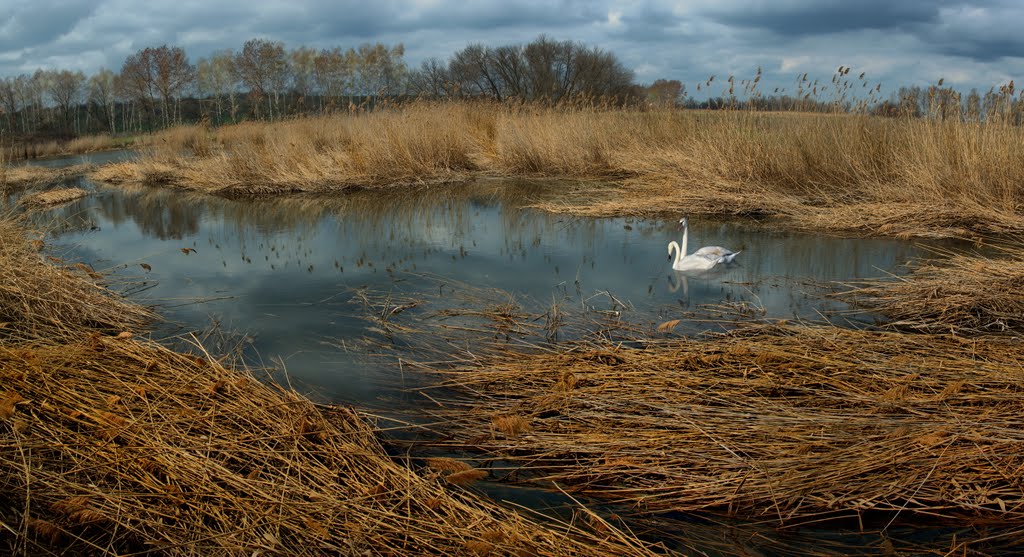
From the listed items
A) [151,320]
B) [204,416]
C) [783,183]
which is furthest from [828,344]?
[783,183]

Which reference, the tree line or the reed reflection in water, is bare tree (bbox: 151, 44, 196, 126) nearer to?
the tree line

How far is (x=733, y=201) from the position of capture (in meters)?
9.63

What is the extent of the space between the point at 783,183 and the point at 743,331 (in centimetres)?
636

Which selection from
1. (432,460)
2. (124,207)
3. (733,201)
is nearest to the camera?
(432,460)

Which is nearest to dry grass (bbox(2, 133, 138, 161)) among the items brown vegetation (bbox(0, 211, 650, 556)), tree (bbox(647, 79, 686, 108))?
tree (bbox(647, 79, 686, 108))

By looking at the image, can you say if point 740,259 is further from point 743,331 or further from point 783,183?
point 783,183

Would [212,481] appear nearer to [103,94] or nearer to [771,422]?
[771,422]

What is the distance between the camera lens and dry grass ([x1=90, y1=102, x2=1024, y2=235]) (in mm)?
8172

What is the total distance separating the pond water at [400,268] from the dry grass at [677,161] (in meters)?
0.92

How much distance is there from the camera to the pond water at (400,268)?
16.9 ft

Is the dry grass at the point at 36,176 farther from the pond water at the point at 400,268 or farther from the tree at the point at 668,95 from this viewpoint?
the tree at the point at 668,95

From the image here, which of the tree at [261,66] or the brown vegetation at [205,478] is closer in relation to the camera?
the brown vegetation at [205,478]

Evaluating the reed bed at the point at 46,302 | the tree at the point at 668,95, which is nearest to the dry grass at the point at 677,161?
the tree at the point at 668,95

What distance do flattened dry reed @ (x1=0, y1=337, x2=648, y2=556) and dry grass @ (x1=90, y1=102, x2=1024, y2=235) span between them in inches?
280
